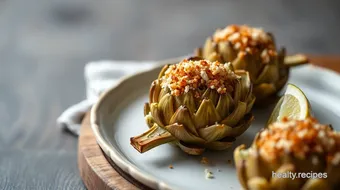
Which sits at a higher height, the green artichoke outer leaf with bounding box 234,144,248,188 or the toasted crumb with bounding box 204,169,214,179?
the green artichoke outer leaf with bounding box 234,144,248,188

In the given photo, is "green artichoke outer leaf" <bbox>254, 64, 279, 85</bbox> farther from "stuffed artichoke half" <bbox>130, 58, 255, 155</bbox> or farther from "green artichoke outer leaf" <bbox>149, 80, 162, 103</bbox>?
"green artichoke outer leaf" <bbox>149, 80, 162, 103</bbox>

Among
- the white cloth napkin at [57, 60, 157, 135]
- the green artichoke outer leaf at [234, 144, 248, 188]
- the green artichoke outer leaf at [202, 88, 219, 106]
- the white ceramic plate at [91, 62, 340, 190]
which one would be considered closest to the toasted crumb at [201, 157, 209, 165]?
the white ceramic plate at [91, 62, 340, 190]

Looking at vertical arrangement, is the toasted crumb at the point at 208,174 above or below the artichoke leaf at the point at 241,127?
below

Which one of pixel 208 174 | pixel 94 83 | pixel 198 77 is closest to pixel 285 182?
pixel 208 174

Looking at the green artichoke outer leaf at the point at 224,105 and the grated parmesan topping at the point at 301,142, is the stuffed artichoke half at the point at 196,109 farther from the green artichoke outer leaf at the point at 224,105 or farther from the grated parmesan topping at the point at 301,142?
the grated parmesan topping at the point at 301,142

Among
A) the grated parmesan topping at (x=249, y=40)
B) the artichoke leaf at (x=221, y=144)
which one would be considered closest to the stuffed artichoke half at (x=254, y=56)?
the grated parmesan topping at (x=249, y=40)

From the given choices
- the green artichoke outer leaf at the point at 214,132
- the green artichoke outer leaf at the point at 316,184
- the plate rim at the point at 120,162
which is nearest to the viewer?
the green artichoke outer leaf at the point at 316,184

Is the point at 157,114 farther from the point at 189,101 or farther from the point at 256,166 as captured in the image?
the point at 256,166
